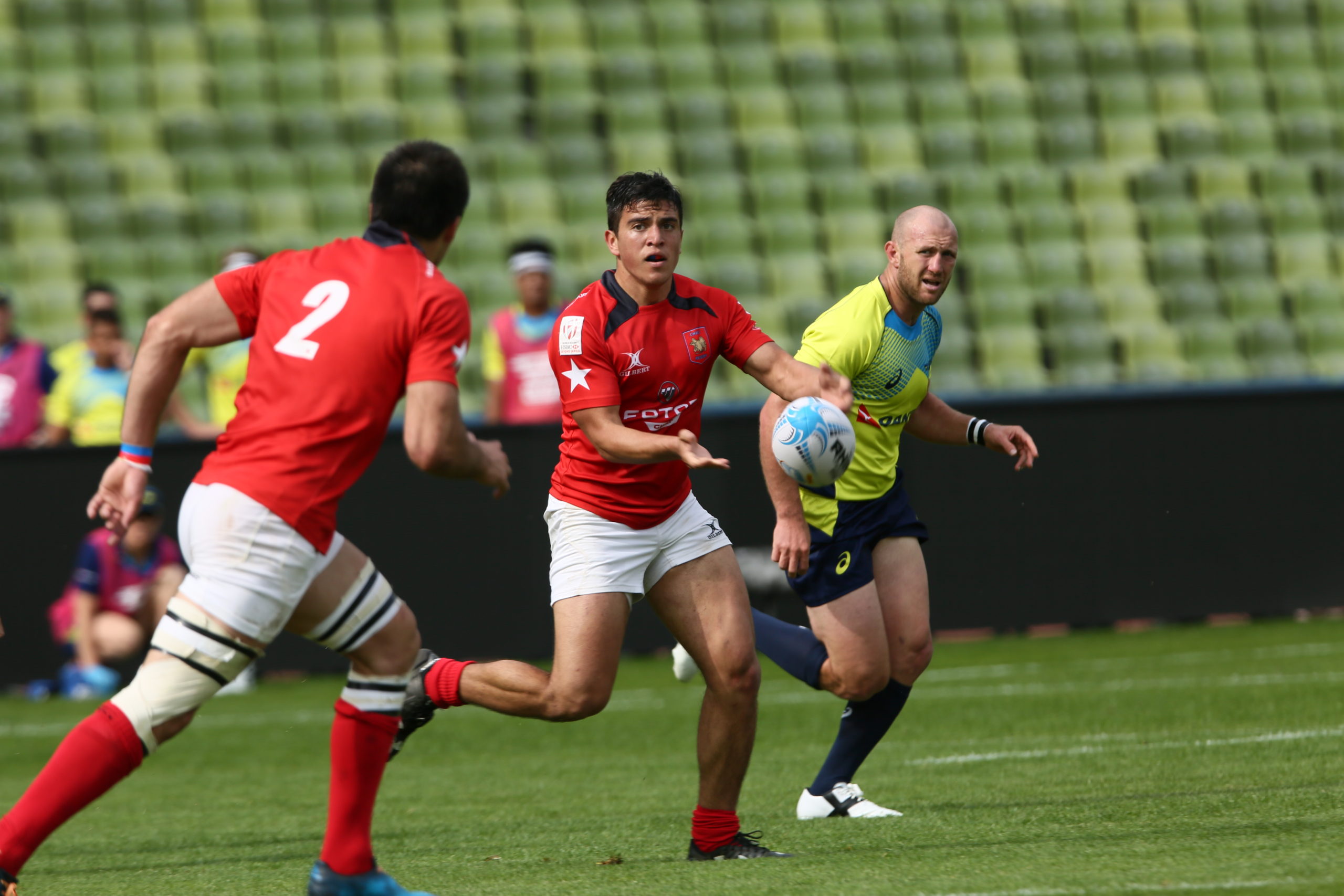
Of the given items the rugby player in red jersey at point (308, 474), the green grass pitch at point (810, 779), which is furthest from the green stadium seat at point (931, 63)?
the rugby player in red jersey at point (308, 474)

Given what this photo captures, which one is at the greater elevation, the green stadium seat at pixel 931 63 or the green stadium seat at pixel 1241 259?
the green stadium seat at pixel 931 63

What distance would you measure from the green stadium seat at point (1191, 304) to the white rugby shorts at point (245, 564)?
13504mm

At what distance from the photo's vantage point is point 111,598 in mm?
11094

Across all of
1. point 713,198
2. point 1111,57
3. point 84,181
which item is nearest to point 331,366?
point 713,198

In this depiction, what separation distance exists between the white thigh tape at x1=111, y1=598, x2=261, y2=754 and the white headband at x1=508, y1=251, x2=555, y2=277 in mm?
7005

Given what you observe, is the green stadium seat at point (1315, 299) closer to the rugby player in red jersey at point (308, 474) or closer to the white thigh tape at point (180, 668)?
the rugby player in red jersey at point (308, 474)

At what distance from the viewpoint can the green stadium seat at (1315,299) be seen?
16.4 meters

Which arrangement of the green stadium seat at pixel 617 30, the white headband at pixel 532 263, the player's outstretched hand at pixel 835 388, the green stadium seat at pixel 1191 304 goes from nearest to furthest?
the player's outstretched hand at pixel 835 388
the white headband at pixel 532 263
the green stadium seat at pixel 1191 304
the green stadium seat at pixel 617 30

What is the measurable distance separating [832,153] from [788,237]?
4.92ft

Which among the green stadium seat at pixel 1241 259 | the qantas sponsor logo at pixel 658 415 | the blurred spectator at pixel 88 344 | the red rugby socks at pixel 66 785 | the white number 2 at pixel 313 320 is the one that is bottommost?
the red rugby socks at pixel 66 785

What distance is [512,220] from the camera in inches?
641

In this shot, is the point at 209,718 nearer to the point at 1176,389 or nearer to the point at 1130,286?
the point at 1176,389

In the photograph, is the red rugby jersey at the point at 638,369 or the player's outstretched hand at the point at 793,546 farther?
the player's outstretched hand at the point at 793,546

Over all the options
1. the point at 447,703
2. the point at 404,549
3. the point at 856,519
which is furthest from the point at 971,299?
the point at 447,703
